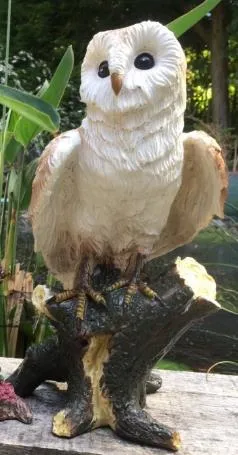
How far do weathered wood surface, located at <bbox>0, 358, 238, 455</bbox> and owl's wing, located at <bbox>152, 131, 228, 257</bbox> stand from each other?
221 millimetres

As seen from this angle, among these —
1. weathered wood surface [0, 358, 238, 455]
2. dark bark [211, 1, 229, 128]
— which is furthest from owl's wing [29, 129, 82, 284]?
dark bark [211, 1, 229, 128]

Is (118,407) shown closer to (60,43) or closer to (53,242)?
(53,242)

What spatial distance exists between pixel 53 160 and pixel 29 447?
1.09 ft

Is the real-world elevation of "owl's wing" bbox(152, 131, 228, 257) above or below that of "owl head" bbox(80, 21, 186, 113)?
below

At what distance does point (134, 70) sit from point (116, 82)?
4 centimetres

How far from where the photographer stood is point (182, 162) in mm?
776

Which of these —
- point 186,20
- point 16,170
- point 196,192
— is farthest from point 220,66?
point 196,192

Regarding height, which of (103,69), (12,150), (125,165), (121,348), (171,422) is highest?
(103,69)

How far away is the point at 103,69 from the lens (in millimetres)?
734

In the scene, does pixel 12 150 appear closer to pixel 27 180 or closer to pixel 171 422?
pixel 27 180

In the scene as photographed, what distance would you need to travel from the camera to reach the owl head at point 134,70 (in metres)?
0.71

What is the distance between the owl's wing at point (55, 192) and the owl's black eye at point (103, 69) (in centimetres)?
8

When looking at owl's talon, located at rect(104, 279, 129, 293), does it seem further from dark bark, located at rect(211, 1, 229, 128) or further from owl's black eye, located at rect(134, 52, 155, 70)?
dark bark, located at rect(211, 1, 229, 128)

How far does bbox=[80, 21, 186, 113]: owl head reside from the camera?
0.71 m
